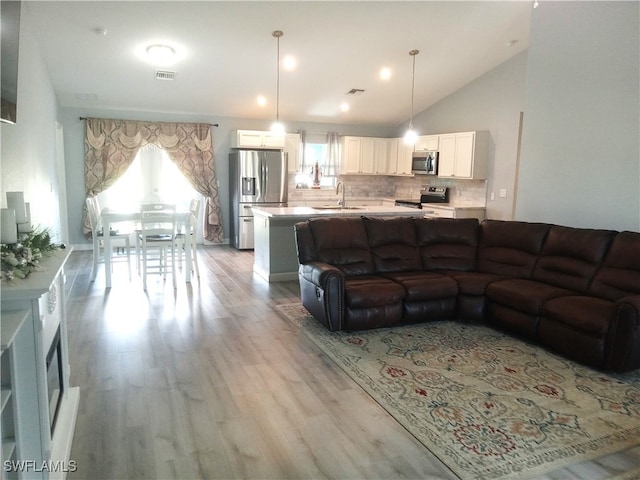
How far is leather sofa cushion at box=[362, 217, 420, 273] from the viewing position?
4.58 m

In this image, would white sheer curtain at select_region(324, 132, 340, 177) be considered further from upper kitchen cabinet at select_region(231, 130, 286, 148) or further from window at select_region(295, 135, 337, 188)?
upper kitchen cabinet at select_region(231, 130, 286, 148)

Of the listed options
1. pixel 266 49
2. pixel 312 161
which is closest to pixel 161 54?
pixel 266 49

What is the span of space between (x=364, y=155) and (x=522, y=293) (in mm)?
5553

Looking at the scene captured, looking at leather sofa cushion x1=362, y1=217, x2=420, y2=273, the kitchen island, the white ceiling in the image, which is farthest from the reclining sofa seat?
the white ceiling

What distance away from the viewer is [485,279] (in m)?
4.29

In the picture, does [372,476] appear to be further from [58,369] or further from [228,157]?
[228,157]

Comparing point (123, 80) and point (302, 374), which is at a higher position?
point (123, 80)

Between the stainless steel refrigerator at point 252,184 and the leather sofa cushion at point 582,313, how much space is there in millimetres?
5296

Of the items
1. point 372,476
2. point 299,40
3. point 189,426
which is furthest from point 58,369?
point 299,40

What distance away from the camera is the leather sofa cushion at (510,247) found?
4363 millimetres

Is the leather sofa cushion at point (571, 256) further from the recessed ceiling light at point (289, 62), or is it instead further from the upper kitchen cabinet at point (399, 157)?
the upper kitchen cabinet at point (399, 157)

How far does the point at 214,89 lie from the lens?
695 cm

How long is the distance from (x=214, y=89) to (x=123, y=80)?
1.31 m

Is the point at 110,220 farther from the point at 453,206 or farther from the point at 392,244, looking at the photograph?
the point at 453,206
